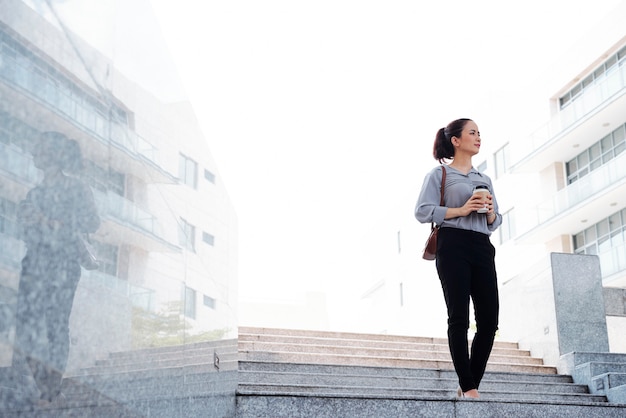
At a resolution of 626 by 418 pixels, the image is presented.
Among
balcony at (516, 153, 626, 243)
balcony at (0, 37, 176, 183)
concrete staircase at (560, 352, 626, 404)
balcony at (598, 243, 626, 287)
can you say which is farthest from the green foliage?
balcony at (516, 153, 626, 243)

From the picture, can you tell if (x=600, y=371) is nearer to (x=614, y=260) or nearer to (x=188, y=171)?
(x=188, y=171)

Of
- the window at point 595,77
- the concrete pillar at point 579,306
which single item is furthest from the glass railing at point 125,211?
the window at point 595,77

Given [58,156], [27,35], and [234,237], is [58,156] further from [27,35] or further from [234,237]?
[234,237]

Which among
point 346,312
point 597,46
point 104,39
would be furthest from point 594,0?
point 104,39

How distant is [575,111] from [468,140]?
26.4m

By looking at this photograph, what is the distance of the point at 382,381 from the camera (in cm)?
736

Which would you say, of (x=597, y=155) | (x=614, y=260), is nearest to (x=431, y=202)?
(x=614, y=260)

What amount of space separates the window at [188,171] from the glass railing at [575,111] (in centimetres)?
Answer: 2597

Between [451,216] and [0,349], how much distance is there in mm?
3943

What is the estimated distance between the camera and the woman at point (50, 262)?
1.98 m

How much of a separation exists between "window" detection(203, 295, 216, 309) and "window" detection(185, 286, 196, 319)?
0.34 m

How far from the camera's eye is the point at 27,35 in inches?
83.6

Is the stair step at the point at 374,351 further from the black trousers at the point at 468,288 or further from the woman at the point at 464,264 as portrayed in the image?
the black trousers at the point at 468,288

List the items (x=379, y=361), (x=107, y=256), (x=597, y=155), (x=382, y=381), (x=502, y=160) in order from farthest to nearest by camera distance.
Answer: (x=502, y=160) → (x=597, y=155) → (x=379, y=361) → (x=382, y=381) → (x=107, y=256)
